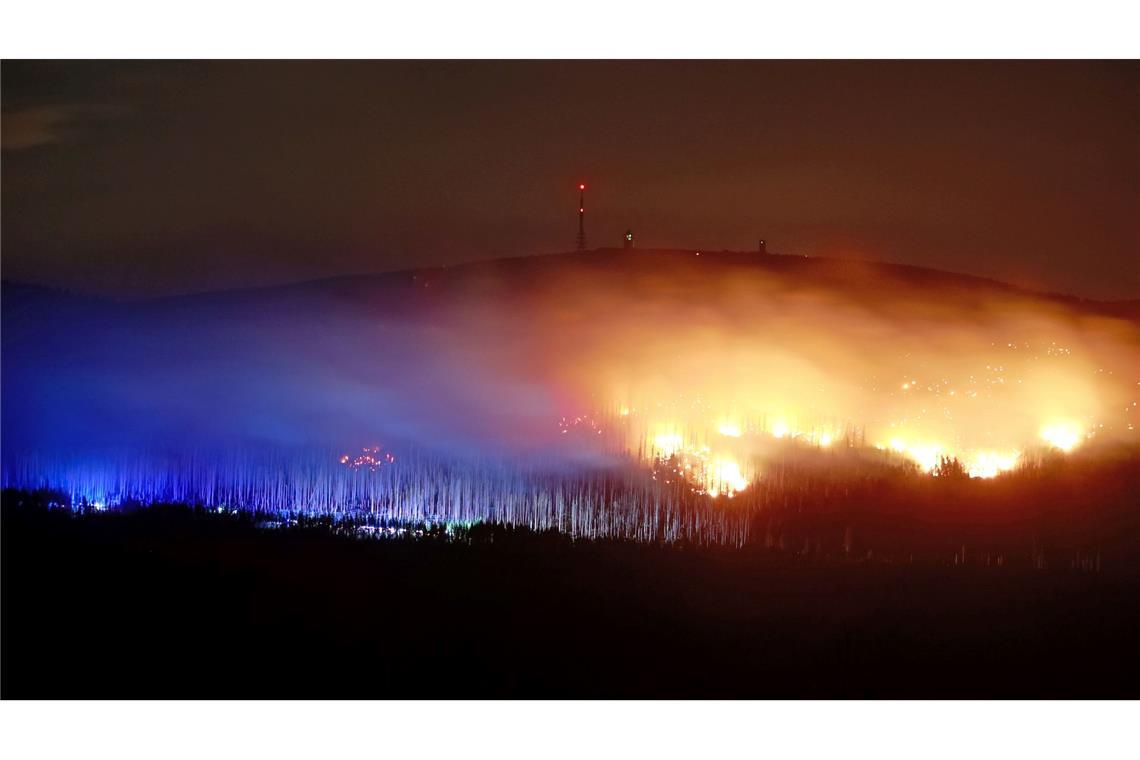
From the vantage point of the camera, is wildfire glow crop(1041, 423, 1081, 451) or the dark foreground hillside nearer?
the dark foreground hillside

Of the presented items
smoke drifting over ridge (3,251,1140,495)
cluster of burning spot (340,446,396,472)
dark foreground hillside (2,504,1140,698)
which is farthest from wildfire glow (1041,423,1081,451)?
cluster of burning spot (340,446,396,472)

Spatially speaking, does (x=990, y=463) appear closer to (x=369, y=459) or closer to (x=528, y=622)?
(x=528, y=622)

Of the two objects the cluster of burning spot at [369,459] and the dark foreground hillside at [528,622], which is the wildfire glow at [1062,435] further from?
the cluster of burning spot at [369,459]

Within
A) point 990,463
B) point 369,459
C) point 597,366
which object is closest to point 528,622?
point 369,459

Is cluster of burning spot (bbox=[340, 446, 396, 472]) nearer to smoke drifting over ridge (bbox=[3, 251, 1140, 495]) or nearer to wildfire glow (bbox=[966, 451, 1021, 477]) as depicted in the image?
smoke drifting over ridge (bbox=[3, 251, 1140, 495])

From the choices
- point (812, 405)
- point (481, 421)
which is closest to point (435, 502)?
point (481, 421)

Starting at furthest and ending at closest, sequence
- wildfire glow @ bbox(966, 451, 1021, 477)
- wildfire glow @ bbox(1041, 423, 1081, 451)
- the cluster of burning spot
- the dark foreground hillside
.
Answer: the cluster of burning spot, wildfire glow @ bbox(1041, 423, 1081, 451), wildfire glow @ bbox(966, 451, 1021, 477), the dark foreground hillside

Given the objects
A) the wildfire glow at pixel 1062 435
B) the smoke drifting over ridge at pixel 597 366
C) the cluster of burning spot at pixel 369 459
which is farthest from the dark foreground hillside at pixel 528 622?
the wildfire glow at pixel 1062 435
